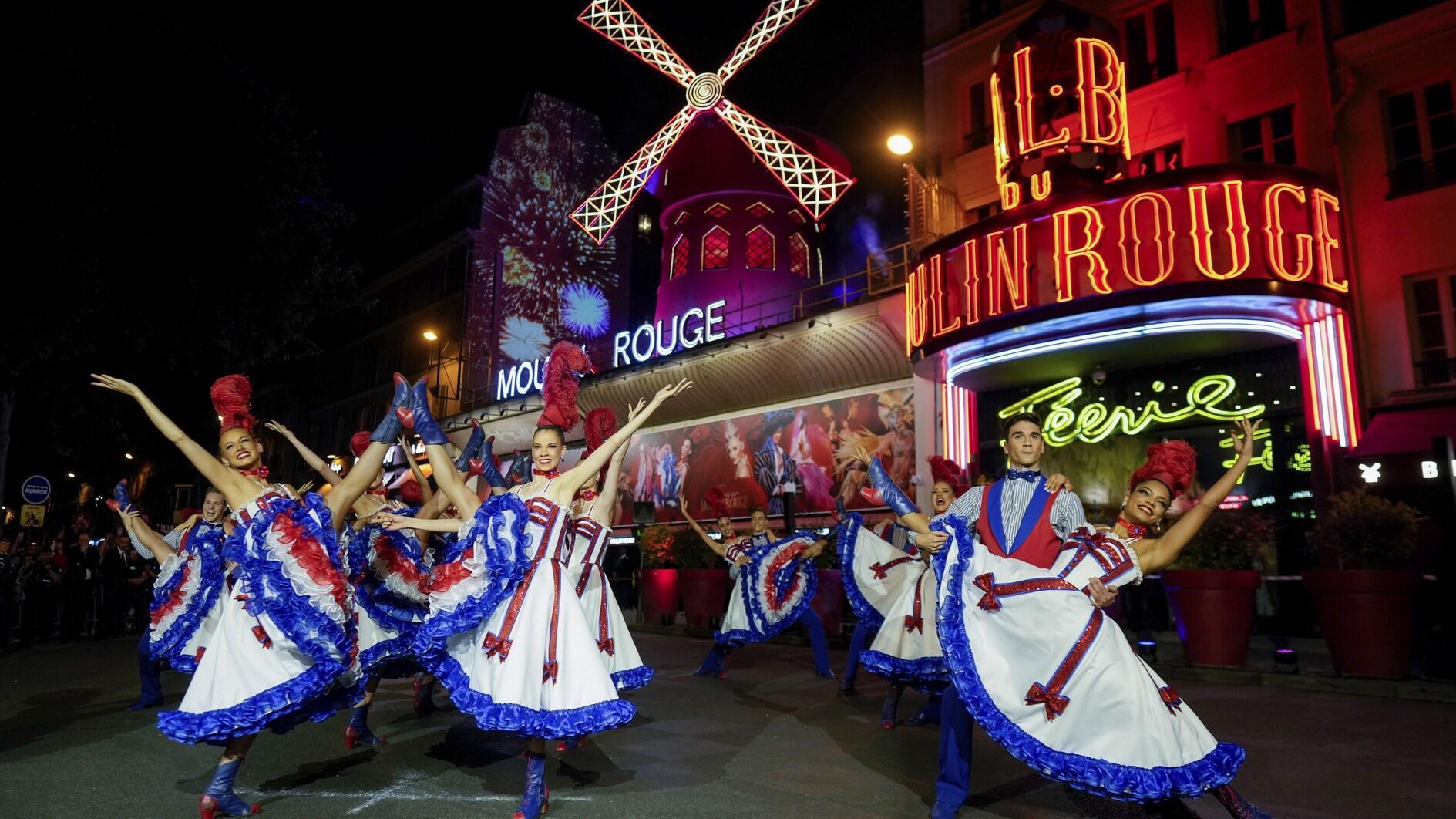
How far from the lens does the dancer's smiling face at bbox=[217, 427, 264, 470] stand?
17.4ft

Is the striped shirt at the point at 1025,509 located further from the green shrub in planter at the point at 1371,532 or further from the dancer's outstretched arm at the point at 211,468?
the green shrub in planter at the point at 1371,532

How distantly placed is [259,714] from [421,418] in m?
1.75

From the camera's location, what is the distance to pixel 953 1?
19703mm

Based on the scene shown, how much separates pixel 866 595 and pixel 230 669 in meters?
5.47

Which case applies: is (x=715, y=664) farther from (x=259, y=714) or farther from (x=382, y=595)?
(x=259, y=714)

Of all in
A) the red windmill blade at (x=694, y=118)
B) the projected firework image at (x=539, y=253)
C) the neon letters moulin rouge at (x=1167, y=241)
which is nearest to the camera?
the neon letters moulin rouge at (x=1167, y=241)

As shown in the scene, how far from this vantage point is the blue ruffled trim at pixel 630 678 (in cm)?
585

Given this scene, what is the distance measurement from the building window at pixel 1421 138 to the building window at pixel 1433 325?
141 centimetres

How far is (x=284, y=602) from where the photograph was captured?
4.95 metres

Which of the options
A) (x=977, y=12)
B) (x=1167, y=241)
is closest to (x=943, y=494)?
(x=1167, y=241)

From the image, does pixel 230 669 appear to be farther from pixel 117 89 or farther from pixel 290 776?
pixel 117 89

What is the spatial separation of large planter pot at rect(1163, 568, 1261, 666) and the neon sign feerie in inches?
193

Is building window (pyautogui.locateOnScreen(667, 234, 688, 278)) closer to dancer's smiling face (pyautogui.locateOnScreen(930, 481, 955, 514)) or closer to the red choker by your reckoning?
dancer's smiling face (pyautogui.locateOnScreen(930, 481, 955, 514))

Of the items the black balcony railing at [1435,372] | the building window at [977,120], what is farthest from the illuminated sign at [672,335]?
the black balcony railing at [1435,372]
